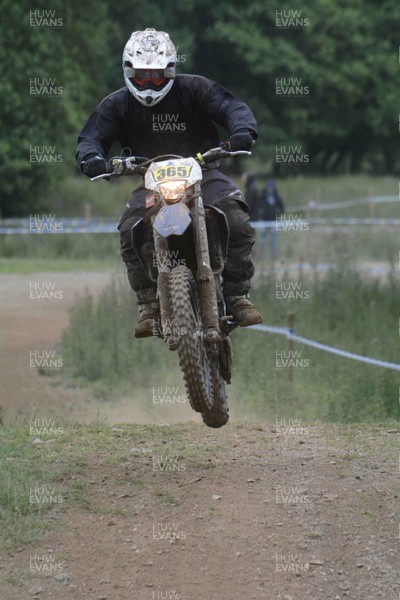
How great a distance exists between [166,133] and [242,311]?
153 centimetres

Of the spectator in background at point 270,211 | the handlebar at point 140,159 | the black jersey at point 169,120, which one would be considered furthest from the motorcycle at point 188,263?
the spectator in background at point 270,211

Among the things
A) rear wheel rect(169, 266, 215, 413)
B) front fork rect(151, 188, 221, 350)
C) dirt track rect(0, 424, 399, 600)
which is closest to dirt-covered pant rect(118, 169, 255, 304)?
front fork rect(151, 188, 221, 350)

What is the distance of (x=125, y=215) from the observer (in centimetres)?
855

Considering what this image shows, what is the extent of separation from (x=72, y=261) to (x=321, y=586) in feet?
56.7

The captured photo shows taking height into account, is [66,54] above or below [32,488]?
above

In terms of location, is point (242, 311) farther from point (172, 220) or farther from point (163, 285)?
point (172, 220)

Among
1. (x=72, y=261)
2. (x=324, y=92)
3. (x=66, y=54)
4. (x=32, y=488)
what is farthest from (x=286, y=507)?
(x=324, y=92)

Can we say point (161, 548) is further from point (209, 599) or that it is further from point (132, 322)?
point (132, 322)

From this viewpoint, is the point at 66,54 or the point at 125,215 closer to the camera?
the point at 125,215

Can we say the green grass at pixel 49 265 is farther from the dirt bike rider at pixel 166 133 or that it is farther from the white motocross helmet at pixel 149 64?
the white motocross helmet at pixel 149 64

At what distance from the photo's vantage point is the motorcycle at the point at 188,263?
25.3 feet

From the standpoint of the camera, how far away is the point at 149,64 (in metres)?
8.23

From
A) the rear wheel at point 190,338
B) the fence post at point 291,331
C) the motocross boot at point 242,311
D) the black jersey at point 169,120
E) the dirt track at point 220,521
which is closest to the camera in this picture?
the dirt track at point 220,521

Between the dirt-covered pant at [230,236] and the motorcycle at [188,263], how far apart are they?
13cm
